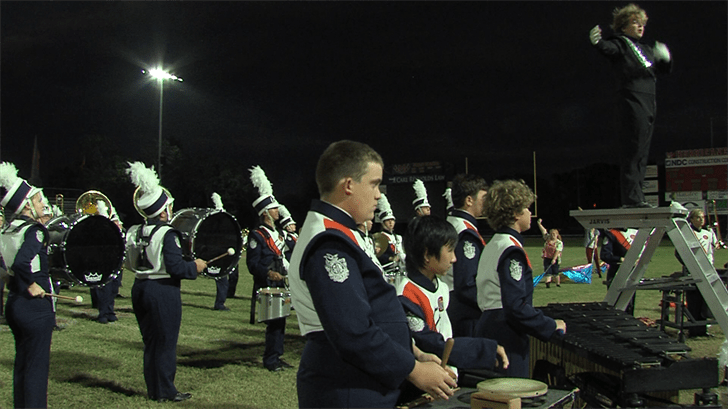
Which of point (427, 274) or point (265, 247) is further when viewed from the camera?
point (265, 247)

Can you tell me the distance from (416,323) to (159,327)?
3460 millimetres

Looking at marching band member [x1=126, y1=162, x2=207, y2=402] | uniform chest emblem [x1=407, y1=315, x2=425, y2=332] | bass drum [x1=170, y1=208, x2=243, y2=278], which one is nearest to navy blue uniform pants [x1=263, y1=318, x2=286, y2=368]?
bass drum [x1=170, y1=208, x2=243, y2=278]

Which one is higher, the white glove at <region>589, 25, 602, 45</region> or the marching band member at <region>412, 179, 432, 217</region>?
the white glove at <region>589, 25, 602, 45</region>

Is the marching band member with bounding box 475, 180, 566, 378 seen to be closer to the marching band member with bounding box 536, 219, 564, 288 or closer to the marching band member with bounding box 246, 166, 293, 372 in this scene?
the marching band member with bounding box 246, 166, 293, 372

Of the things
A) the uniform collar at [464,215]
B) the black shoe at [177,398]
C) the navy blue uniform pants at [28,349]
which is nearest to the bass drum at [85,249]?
the navy blue uniform pants at [28,349]

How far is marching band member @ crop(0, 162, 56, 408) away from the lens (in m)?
4.72

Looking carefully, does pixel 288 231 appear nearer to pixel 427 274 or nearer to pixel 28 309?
pixel 28 309

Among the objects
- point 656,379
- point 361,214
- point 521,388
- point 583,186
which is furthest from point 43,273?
point 583,186

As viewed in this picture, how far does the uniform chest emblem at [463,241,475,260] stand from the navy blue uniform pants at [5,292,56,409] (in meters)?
3.46

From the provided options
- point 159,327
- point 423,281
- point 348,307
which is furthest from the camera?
point 159,327

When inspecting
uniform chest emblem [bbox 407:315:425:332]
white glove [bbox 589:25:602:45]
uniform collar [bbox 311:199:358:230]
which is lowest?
uniform chest emblem [bbox 407:315:425:332]

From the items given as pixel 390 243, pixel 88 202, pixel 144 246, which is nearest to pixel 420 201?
pixel 390 243

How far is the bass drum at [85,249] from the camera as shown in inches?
238

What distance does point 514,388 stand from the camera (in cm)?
250
